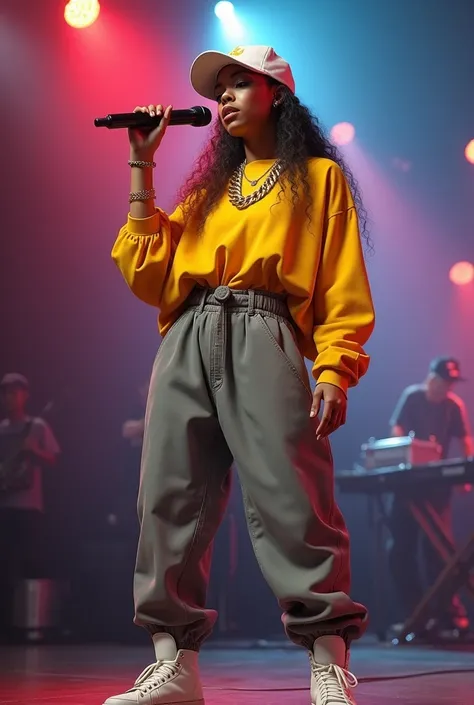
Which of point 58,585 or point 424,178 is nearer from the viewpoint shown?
point 58,585

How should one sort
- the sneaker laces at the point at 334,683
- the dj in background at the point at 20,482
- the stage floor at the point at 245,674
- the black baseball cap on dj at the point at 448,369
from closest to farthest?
the sneaker laces at the point at 334,683
the stage floor at the point at 245,674
the dj in background at the point at 20,482
the black baseball cap on dj at the point at 448,369

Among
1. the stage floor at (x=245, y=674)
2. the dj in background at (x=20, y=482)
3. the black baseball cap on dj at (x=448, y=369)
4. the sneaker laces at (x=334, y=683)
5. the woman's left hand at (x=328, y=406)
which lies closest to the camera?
the sneaker laces at (x=334, y=683)

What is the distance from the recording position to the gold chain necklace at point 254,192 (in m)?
1.75

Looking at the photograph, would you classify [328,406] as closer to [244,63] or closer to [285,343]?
[285,343]

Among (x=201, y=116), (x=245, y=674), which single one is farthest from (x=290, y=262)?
(x=245, y=674)

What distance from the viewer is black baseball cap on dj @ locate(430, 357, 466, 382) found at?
4473mm

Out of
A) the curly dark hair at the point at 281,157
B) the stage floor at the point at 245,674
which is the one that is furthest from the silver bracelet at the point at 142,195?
the stage floor at the point at 245,674

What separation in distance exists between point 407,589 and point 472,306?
143 centimetres

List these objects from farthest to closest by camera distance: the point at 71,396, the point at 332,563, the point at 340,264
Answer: the point at 71,396, the point at 340,264, the point at 332,563

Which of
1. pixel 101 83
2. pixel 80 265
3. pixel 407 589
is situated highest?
pixel 101 83

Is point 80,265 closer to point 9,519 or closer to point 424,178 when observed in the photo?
point 9,519

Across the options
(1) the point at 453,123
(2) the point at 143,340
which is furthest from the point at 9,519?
(1) the point at 453,123

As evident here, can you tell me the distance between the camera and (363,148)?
4.72m

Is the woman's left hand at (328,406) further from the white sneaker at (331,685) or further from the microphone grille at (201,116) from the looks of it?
the microphone grille at (201,116)
